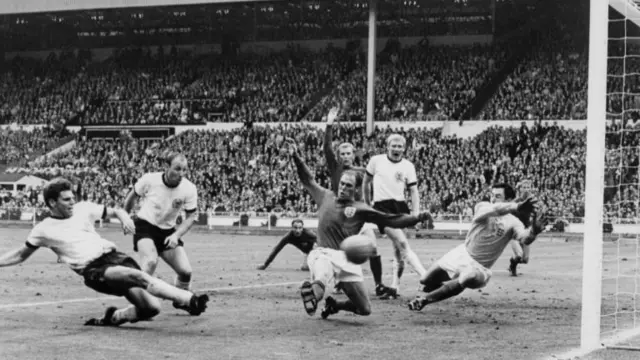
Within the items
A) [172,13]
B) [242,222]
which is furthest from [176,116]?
[242,222]

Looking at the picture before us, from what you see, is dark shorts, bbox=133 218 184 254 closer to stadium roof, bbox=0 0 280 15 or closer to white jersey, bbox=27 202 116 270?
white jersey, bbox=27 202 116 270

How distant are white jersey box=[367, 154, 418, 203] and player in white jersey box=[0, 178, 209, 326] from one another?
4.75 metres

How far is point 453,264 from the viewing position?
11.3 meters

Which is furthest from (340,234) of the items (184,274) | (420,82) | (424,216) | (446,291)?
(420,82)

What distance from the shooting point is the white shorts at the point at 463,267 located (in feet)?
36.1

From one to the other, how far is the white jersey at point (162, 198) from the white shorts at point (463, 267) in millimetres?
3055

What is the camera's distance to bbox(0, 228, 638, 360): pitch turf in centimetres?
830

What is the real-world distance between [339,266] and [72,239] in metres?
2.86

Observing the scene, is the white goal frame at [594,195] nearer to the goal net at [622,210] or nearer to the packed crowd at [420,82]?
the goal net at [622,210]

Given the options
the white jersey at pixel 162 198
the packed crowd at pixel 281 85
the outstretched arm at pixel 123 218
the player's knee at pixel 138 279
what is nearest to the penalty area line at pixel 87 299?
the white jersey at pixel 162 198

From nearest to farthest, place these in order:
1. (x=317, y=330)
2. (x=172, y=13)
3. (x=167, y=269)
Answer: (x=317, y=330)
(x=167, y=269)
(x=172, y=13)

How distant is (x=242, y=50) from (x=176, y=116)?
6772 mm

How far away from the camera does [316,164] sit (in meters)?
43.2

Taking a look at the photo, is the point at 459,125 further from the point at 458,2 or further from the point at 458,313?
the point at 458,313
